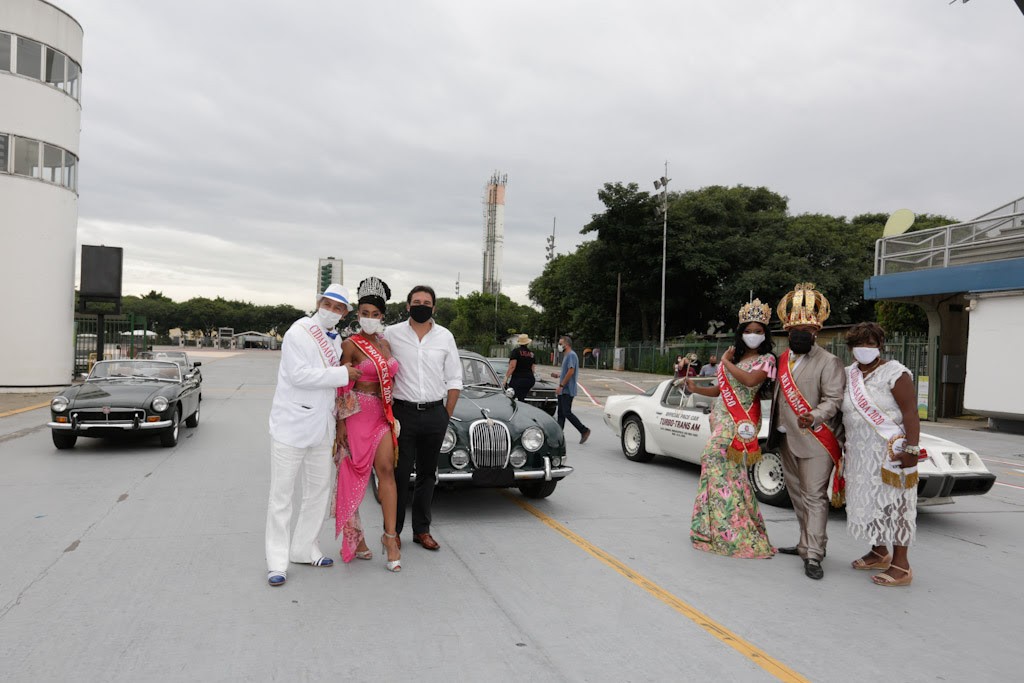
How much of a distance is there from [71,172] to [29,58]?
3182 millimetres

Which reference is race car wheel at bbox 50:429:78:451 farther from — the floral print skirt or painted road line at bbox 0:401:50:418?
the floral print skirt

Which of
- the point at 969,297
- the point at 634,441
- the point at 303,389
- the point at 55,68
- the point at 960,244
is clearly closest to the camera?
the point at 303,389

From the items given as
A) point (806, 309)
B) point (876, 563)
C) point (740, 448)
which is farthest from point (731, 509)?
point (806, 309)

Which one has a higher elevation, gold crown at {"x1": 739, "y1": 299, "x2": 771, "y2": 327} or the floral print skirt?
gold crown at {"x1": 739, "y1": 299, "x2": 771, "y2": 327}

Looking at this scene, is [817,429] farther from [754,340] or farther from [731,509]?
[731,509]

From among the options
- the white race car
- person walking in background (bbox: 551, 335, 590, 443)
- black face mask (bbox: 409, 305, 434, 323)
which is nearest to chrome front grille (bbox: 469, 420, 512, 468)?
black face mask (bbox: 409, 305, 434, 323)

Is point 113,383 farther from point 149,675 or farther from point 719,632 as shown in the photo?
point 719,632

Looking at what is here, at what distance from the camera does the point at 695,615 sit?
447 centimetres

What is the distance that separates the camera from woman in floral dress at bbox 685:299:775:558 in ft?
18.6

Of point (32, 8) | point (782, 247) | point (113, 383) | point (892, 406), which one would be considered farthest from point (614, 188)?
point (892, 406)

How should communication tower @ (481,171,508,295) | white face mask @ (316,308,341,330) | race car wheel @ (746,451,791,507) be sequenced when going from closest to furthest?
1. white face mask @ (316,308,341,330)
2. race car wheel @ (746,451,791,507)
3. communication tower @ (481,171,508,295)

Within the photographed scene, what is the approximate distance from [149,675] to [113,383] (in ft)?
30.6

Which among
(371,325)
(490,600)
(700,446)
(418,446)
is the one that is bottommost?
(490,600)

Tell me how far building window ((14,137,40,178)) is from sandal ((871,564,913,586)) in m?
23.2
